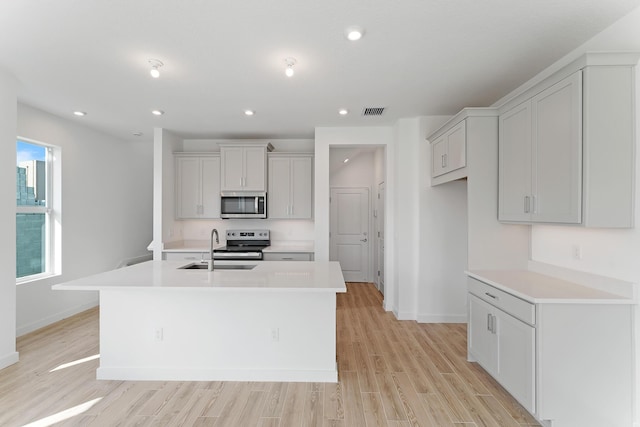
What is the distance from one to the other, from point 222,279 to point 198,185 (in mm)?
3042

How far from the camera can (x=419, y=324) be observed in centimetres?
421

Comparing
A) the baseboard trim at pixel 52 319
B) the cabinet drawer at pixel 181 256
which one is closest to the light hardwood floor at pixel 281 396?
the baseboard trim at pixel 52 319

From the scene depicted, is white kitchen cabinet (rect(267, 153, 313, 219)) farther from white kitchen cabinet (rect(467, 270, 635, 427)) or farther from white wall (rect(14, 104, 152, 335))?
white kitchen cabinet (rect(467, 270, 635, 427))

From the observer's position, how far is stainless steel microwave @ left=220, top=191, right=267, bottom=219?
202 inches

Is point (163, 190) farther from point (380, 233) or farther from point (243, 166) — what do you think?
point (380, 233)

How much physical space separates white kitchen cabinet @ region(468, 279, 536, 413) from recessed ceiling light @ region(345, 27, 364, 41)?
7.23 ft

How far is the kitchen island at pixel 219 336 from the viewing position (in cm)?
276

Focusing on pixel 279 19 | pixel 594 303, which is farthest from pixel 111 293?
pixel 594 303

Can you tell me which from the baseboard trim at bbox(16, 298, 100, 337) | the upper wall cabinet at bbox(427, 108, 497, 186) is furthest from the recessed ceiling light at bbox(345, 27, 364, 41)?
the baseboard trim at bbox(16, 298, 100, 337)

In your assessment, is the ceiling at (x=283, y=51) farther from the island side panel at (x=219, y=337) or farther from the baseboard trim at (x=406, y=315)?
the baseboard trim at (x=406, y=315)

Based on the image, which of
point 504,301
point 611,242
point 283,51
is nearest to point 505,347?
point 504,301

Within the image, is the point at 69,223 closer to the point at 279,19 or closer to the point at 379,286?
the point at 279,19

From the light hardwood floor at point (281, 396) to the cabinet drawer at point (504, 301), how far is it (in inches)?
27.9

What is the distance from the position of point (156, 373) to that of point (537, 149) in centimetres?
358
